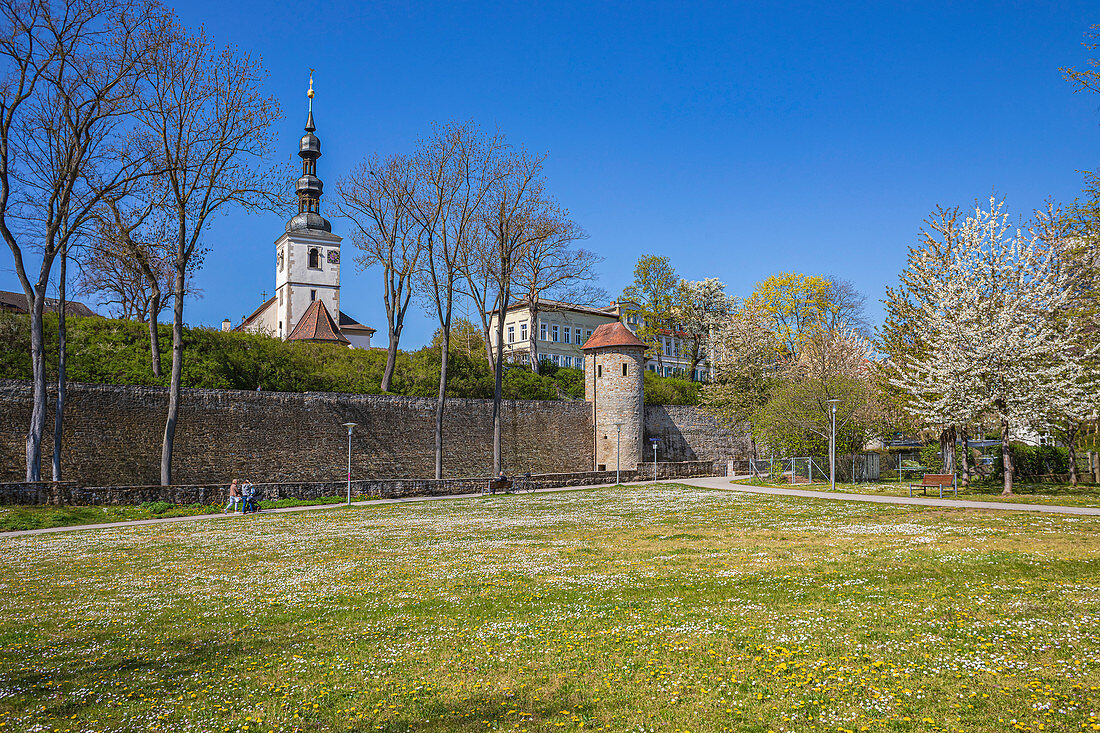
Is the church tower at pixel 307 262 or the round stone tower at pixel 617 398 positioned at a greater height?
the church tower at pixel 307 262

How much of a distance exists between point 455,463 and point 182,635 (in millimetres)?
29080

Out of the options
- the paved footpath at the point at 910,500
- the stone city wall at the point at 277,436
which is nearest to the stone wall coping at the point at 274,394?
the stone city wall at the point at 277,436

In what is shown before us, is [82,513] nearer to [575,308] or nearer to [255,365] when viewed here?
[255,365]

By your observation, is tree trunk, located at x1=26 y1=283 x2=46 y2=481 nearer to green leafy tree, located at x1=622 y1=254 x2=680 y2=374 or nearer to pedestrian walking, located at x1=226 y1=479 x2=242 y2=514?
pedestrian walking, located at x1=226 y1=479 x2=242 y2=514

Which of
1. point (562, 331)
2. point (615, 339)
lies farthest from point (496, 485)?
point (562, 331)

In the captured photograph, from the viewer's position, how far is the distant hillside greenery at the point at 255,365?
2788cm

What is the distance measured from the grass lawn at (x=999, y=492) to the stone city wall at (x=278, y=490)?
1041cm

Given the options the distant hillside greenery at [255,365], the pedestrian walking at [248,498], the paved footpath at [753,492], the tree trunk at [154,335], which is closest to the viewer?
the paved footpath at [753,492]

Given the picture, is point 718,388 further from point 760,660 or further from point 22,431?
point 760,660

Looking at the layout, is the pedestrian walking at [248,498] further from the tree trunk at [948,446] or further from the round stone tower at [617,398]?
the tree trunk at [948,446]

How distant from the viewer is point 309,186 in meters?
64.0

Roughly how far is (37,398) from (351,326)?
42950 mm

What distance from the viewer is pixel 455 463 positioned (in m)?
37.0

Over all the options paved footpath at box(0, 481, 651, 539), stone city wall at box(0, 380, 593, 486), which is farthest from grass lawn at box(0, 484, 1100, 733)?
stone city wall at box(0, 380, 593, 486)
